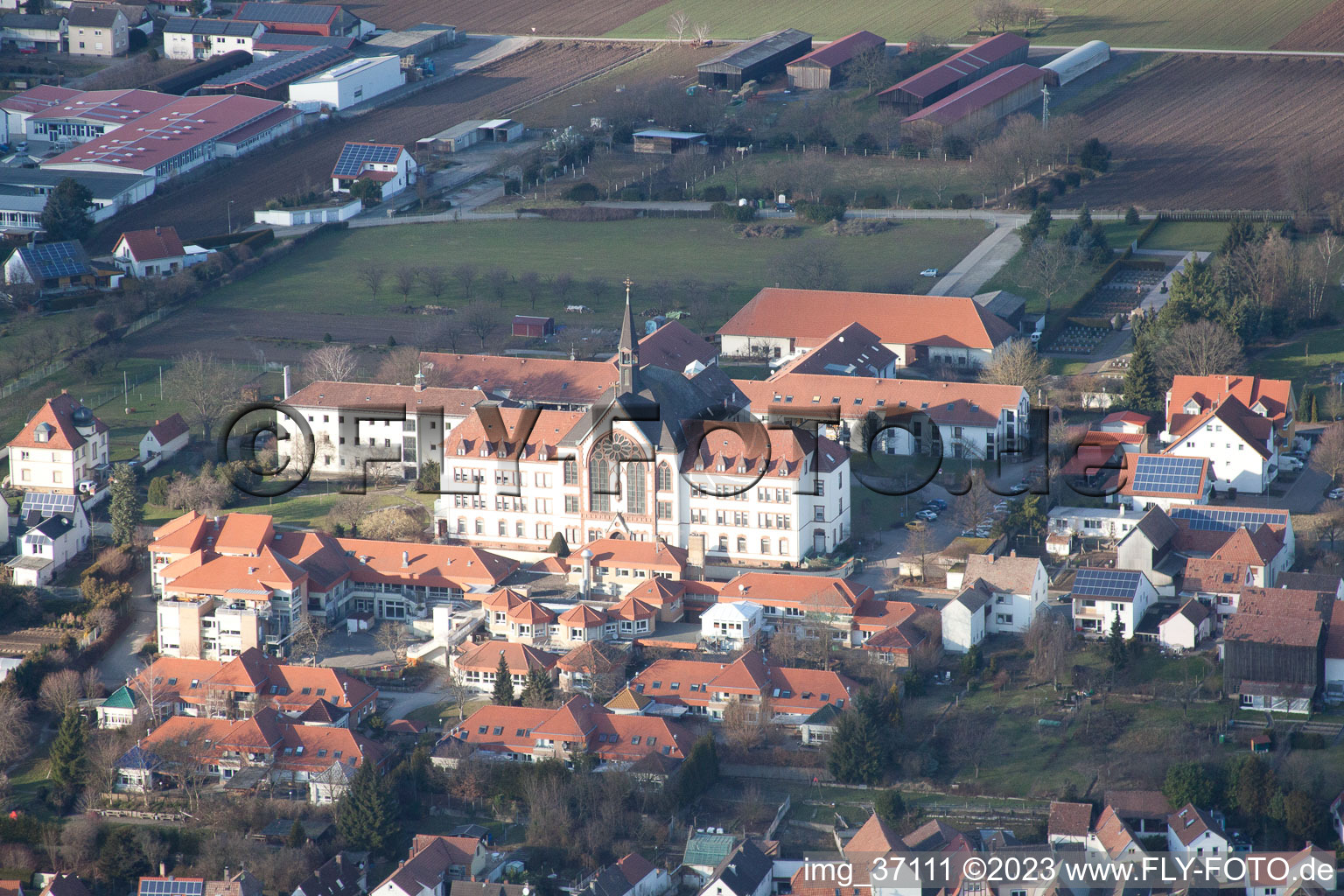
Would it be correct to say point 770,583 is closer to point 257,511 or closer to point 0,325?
point 257,511

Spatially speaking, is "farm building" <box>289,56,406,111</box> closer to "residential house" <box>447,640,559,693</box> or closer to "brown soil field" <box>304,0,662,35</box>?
"brown soil field" <box>304,0,662,35</box>

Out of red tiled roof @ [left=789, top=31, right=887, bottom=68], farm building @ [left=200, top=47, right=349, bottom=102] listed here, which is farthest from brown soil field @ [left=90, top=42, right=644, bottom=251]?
red tiled roof @ [left=789, top=31, right=887, bottom=68]

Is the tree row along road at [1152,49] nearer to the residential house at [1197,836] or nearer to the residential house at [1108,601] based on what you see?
the residential house at [1108,601]

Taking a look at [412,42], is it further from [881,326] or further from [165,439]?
[165,439]

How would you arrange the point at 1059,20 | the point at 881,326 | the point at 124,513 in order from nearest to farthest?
the point at 124,513
the point at 881,326
the point at 1059,20

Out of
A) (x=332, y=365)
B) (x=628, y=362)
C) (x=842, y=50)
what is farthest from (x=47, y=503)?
(x=842, y=50)
